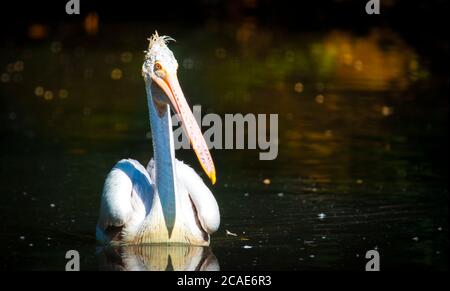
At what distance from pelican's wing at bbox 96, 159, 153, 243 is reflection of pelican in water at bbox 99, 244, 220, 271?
0.17 m

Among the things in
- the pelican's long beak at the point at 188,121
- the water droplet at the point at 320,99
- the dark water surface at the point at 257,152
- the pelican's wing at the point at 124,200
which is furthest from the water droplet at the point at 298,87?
the pelican's long beak at the point at 188,121

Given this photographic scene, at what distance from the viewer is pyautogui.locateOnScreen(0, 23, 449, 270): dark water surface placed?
26.6 ft

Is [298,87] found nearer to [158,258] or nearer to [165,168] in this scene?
[165,168]

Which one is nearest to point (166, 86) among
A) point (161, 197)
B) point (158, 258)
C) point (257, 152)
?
point (161, 197)

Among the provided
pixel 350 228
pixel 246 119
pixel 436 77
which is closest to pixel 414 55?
pixel 436 77

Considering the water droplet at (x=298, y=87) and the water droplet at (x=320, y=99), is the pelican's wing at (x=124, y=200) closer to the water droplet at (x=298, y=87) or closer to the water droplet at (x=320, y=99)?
the water droplet at (x=320, y=99)

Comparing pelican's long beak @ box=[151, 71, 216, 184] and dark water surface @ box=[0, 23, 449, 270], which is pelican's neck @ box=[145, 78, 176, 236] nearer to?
pelican's long beak @ box=[151, 71, 216, 184]

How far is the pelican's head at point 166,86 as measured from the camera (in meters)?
7.78

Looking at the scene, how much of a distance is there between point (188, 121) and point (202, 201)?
24.6 inches

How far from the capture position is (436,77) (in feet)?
61.1

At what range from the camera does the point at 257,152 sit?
12.1 metres

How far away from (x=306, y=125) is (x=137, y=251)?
20.4 ft

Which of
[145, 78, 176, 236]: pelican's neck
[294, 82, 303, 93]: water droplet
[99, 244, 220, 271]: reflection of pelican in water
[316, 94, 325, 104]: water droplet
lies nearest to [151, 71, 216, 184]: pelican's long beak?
[145, 78, 176, 236]: pelican's neck

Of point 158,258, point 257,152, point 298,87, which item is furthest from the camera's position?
point 298,87
